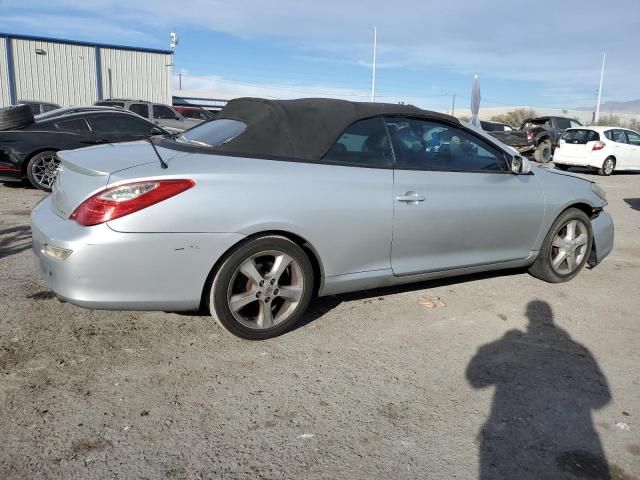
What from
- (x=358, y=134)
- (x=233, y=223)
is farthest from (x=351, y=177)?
(x=233, y=223)

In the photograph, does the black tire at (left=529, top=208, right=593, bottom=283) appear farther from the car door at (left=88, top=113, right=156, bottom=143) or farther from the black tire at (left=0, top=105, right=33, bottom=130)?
the black tire at (left=0, top=105, right=33, bottom=130)

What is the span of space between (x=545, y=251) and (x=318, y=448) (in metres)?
3.30

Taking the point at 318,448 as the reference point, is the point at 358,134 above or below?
above

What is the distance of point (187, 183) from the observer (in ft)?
10.5

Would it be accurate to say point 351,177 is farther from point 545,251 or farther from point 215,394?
point 545,251

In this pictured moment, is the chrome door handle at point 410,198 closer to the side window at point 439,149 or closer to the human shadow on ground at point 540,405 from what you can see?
the side window at point 439,149

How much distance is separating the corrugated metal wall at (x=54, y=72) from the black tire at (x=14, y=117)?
22795mm

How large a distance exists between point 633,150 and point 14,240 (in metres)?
18.0

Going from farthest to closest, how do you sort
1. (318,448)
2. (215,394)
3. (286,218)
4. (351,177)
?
(351,177) → (286,218) → (215,394) → (318,448)

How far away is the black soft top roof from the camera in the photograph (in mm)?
3646

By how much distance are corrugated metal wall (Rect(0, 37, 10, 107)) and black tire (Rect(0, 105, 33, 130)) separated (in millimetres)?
22640

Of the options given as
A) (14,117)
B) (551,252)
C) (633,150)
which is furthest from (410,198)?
(633,150)

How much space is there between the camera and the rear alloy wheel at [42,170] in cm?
872

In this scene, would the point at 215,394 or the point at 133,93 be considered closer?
the point at 215,394
